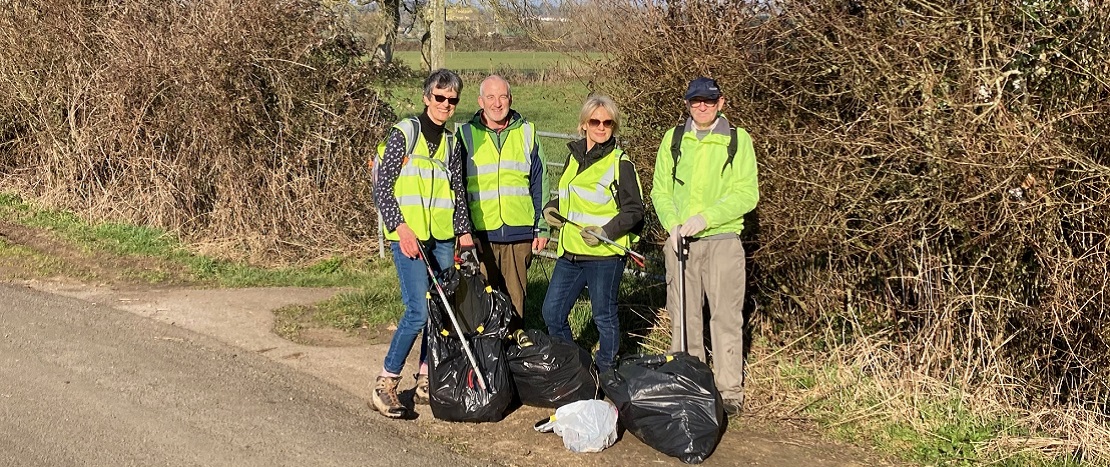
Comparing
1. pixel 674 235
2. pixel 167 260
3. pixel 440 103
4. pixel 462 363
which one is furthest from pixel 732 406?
pixel 167 260

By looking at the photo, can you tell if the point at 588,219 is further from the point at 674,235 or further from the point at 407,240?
the point at 407,240

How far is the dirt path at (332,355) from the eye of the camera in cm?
553

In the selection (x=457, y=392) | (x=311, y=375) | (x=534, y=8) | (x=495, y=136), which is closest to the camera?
(x=457, y=392)

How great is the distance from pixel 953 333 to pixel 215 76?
7.06 m

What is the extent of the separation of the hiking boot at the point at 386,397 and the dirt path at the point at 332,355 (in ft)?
0.20

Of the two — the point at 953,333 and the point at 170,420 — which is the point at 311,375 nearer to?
the point at 170,420

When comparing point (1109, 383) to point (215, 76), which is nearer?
point (1109, 383)

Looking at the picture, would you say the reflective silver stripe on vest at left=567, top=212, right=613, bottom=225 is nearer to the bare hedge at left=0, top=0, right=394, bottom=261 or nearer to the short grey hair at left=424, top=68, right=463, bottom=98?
the short grey hair at left=424, top=68, right=463, bottom=98

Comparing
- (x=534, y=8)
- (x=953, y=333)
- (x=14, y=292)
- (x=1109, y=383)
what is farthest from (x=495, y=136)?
→ (x=534, y=8)

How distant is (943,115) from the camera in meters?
5.47

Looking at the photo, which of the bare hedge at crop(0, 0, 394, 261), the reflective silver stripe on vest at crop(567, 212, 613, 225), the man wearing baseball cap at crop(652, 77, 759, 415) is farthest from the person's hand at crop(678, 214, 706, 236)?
the bare hedge at crop(0, 0, 394, 261)

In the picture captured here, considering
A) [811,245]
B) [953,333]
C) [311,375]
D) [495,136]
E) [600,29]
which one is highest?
[600,29]

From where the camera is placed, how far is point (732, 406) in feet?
19.9

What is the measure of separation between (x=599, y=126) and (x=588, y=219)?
51 cm
